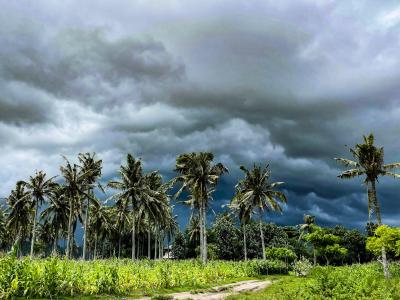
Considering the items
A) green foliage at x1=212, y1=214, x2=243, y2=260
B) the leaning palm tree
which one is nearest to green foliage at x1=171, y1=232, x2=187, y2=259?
green foliage at x1=212, y1=214, x2=243, y2=260

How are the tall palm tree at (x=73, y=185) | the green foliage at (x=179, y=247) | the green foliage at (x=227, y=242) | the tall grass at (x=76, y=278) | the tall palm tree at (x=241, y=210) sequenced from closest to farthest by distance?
the tall grass at (x=76, y=278)
the tall palm tree at (x=73, y=185)
the tall palm tree at (x=241, y=210)
the green foliage at (x=227, y=242)
the green foliage at (x=179, y=247)

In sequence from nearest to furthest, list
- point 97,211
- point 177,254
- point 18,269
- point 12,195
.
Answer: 1. point 18,269
2. point 12,195
3. point 97,211
4. point 177,254

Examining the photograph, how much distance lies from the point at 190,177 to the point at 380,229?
28.2 m

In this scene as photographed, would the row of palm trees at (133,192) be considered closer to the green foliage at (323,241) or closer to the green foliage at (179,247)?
the green foliage at (323,241)

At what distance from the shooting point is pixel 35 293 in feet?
60.6

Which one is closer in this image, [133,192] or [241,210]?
[133,192]

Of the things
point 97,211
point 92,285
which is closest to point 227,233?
point 97,211

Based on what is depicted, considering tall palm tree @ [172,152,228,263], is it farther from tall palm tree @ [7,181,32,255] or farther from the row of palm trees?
tall palm tree @ [7,181,32,255]

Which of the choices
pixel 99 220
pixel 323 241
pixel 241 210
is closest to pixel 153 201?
pixel 241 210

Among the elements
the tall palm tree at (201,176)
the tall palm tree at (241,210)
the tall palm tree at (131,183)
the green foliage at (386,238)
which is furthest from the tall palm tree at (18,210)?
the green foliage at (386,238)

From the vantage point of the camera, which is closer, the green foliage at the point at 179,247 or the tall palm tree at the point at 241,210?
the tall palm tree at the point at 241,210

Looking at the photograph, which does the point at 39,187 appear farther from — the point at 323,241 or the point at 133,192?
the point at 323,241

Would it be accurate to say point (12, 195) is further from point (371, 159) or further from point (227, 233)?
point (371, 159)

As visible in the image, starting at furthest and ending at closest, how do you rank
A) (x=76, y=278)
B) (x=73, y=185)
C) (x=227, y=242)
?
1. (x=227, y=242)
2. (x=73, y=185)
3. (x=76, y=278)
